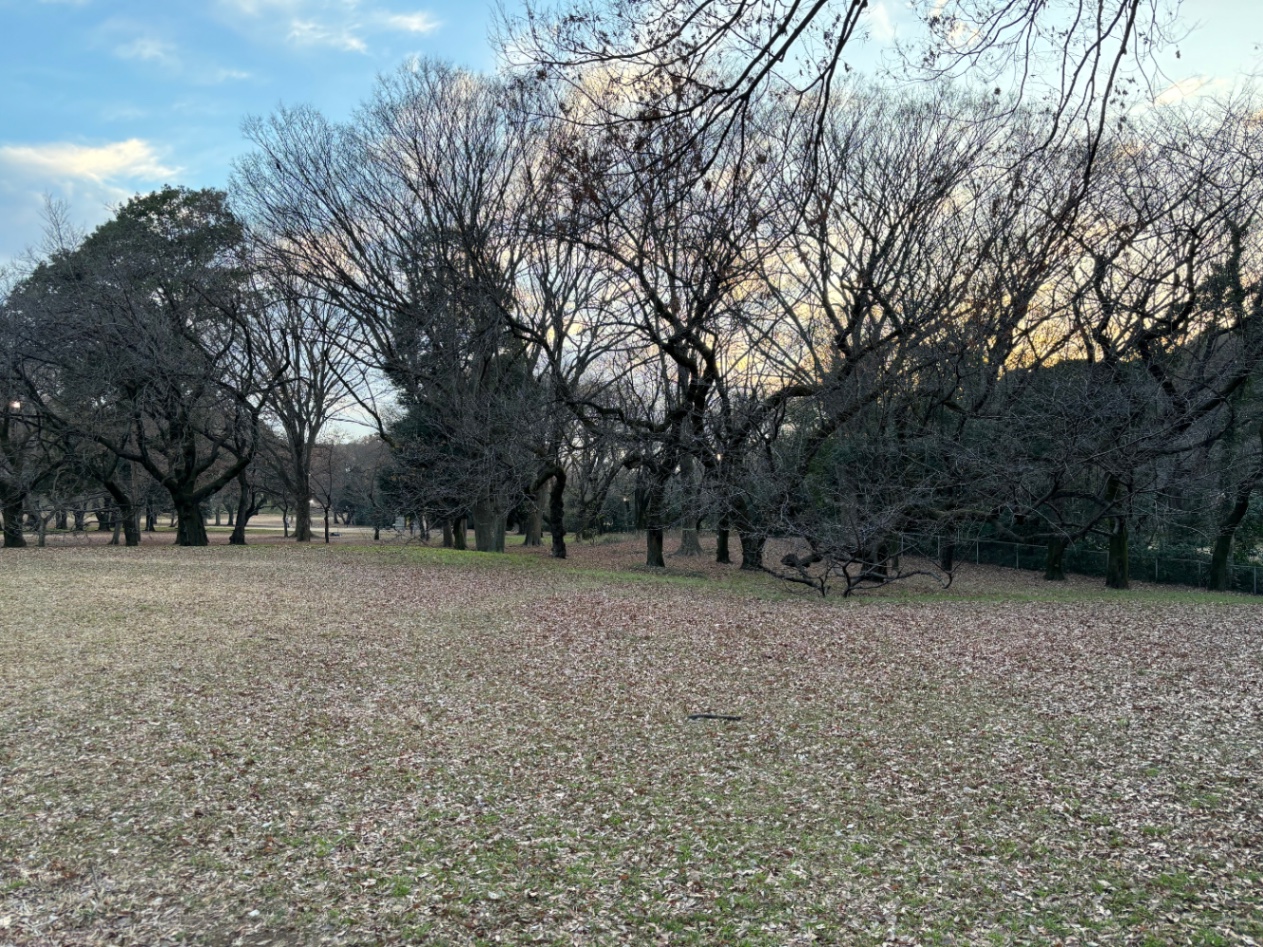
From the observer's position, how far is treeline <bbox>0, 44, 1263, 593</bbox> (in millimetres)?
14781

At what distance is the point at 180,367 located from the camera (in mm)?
20000

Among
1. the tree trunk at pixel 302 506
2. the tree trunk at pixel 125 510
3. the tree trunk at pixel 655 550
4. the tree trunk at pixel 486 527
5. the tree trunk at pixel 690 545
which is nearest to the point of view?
the tree trunk at pixel 655 550

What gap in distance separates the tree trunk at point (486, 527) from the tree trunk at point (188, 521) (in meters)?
7.77

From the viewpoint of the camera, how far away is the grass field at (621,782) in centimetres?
372

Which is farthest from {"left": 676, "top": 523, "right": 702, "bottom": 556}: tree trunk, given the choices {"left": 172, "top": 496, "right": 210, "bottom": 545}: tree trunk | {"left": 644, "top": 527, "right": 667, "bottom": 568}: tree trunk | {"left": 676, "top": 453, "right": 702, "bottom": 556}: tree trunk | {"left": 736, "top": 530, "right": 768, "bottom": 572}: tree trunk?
{"left": 172, "top": 496, "right": 210, "bottom": 545}: tree trunk

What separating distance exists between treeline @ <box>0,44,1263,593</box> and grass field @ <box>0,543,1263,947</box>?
552cm

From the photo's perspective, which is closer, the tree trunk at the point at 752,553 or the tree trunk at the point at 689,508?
the tree trunk at the point at 689,508

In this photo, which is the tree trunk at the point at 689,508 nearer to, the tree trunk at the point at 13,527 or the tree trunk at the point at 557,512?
the tree trunk at the point at 557,512

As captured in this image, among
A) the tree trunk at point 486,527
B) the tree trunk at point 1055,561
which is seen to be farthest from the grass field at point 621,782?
the tree trunk at point 1055,561

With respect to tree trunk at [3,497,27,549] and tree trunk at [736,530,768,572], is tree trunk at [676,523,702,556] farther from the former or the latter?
tree trunk at [3,497,27,549]

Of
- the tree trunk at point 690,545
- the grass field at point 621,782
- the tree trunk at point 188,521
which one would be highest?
the tree trunk at point 188,521

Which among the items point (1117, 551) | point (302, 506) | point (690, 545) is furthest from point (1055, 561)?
point (302, 506)

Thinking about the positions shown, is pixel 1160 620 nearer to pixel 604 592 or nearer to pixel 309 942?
pixel 604 592

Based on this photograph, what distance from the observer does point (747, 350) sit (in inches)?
731
